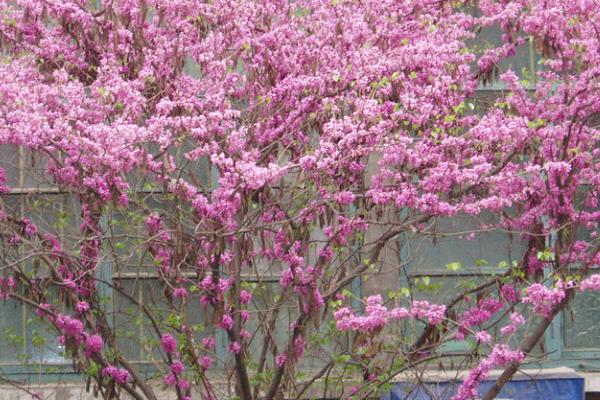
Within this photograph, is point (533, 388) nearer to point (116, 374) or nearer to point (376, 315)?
point (376, 315)

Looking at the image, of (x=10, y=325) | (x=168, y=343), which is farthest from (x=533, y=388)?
(x=10, y=325)

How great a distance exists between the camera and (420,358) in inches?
344

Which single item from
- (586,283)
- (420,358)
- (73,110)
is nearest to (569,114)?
(586,283)

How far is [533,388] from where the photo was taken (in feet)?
31.3

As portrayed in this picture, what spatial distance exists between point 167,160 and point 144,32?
3.67 feet

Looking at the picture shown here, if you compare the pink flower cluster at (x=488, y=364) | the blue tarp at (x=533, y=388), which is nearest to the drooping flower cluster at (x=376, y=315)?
the pink flower cluster at (x=488, y=364)

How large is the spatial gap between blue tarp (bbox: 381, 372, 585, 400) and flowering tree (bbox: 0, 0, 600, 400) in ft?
1.89

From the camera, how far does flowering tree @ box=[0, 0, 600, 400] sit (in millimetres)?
7809

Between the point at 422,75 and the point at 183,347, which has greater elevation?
the point at 422,75

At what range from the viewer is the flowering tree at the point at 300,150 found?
25.6 feet

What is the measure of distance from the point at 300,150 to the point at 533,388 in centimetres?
279

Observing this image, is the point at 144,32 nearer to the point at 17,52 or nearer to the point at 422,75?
the point at 17,52

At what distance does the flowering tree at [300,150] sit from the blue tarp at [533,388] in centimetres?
58

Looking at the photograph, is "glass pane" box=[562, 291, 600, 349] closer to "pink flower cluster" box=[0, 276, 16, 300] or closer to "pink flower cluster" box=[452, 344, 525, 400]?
"pink flower cluster" box=[452, 344, 525, 400]
